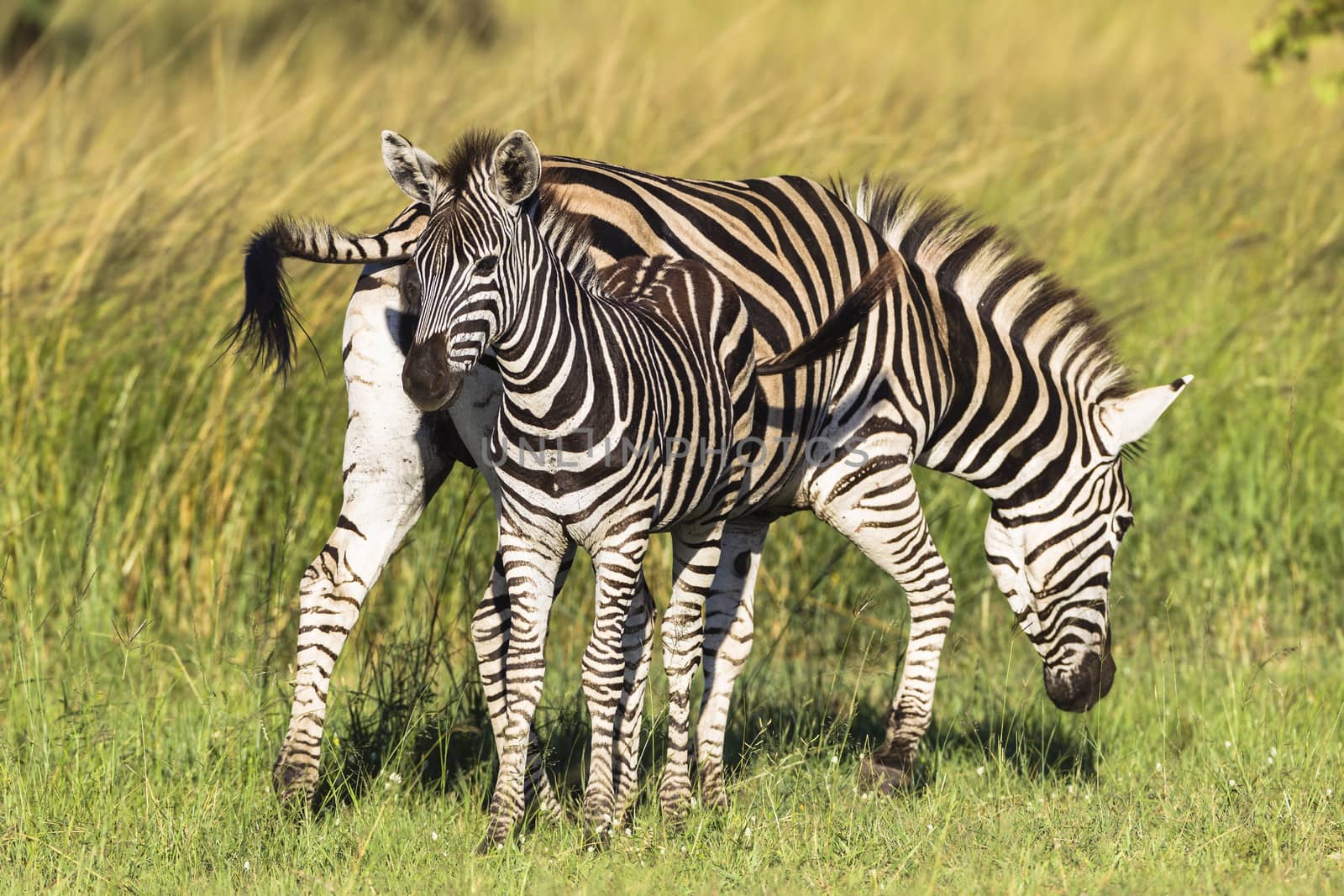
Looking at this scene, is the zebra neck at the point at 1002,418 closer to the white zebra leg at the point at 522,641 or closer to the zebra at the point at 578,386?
the zebra at the point at 578,386

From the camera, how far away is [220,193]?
7.34 metres

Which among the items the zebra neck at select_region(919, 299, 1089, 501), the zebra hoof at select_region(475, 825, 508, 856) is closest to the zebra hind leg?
the zebra hoof at select_region(475, 825, 508, 856)

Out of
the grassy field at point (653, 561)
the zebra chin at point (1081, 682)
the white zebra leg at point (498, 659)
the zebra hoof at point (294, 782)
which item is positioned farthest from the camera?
the zebra chin at point (1081, 682)

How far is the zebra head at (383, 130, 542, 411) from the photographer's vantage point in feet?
11.9

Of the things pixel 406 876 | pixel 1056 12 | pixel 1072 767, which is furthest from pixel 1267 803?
pixel 1056 12

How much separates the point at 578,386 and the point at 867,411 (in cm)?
128

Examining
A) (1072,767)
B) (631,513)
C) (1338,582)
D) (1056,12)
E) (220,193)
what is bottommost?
(1072,767)

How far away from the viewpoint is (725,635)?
5.01 meters

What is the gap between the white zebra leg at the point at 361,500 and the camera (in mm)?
4465

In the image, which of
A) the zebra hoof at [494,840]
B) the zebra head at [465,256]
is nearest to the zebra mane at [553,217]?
the zebra head at [465,256]

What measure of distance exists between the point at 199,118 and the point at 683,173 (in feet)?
13.1

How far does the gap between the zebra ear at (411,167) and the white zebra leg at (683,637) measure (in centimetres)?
129

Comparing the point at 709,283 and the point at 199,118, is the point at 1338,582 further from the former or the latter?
the point at 199,118

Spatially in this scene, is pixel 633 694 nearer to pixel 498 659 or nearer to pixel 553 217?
pixel 498 659
